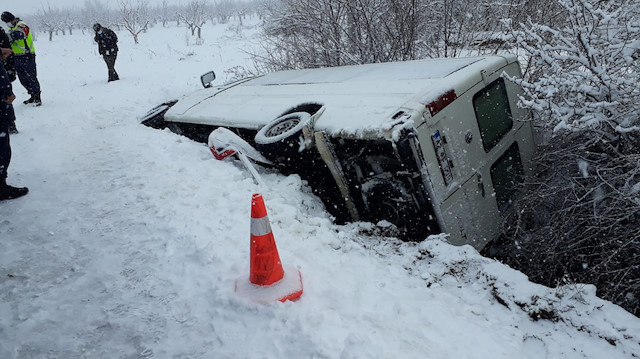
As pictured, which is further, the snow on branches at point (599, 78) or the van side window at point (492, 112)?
the van side window at point (492, 112)

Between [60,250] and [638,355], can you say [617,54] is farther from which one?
[60,250]

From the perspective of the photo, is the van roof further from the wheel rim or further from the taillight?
the wheel rim

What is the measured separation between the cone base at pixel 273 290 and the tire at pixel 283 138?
1.44 meters

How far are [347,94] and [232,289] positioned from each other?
2096mm

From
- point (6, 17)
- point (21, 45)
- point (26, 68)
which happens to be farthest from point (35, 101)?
point (6, 17)

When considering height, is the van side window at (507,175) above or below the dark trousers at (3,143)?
below

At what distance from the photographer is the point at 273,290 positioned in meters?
2.22

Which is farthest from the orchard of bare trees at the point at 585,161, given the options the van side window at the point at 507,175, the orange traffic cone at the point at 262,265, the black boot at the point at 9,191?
the black boot at the point at 9,191

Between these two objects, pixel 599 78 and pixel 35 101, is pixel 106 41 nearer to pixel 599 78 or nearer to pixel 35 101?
pixel 35 101

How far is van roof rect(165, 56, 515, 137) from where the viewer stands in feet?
9.96

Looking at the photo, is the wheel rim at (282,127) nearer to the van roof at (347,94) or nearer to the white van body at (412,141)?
the white van body at (412,141)

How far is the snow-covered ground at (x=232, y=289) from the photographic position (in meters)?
2.01

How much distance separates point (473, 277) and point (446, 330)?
2.29ft

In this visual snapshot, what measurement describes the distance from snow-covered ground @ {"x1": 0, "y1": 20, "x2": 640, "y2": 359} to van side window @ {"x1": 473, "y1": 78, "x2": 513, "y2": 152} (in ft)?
3.62
